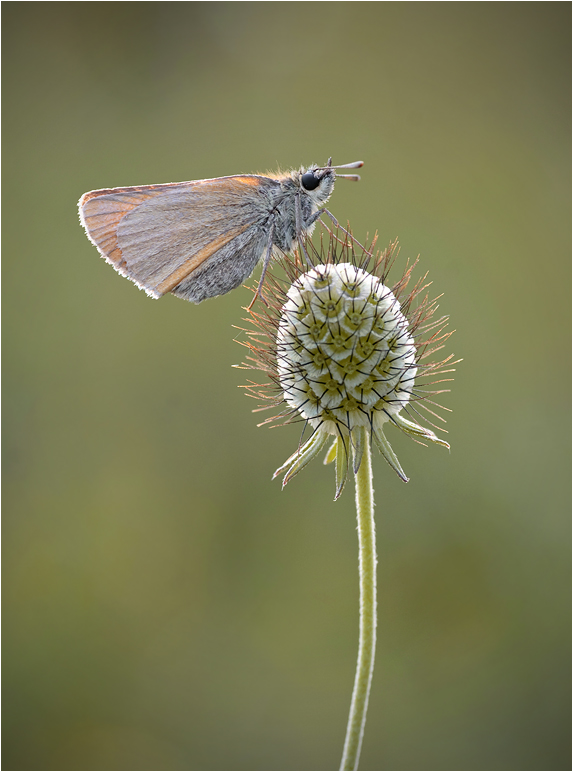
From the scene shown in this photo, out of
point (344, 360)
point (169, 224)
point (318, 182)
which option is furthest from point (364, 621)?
point (169, 224)

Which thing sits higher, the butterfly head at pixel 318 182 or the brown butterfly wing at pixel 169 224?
the butterfly head at pixel 318 182

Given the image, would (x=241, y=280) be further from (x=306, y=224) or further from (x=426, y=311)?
(x=426, y=311)

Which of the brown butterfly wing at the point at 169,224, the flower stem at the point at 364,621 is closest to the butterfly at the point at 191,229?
the brown butterfly wing at the point at 169,224

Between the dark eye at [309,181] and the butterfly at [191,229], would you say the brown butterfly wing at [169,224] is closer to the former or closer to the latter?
the butterfly at [191,229]

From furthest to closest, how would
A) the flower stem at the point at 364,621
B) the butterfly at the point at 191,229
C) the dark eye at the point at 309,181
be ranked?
the butterfly at the point at 191,229, the dark eye at the point at 309,181, the flower stem at the point at 364,621

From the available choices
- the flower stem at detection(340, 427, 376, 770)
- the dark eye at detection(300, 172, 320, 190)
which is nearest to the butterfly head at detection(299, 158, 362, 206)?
the dark eye at detection(300, 172, 320, 190)

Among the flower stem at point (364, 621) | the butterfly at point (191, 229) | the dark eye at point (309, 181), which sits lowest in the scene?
the flower stem at point (364, 621)

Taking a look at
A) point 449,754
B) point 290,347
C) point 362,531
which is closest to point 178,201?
point 290,347
